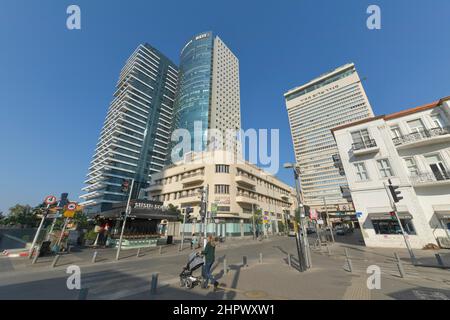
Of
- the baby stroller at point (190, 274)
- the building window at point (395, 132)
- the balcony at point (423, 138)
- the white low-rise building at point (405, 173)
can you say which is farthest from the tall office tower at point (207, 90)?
the baby stroller at point (190, 274)

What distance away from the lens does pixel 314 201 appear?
101375 millimetres

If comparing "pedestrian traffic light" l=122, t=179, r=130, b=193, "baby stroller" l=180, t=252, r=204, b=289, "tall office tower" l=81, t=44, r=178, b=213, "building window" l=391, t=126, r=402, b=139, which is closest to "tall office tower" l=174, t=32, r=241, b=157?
"tall office tower" l=81, t=44, r=178, b=213

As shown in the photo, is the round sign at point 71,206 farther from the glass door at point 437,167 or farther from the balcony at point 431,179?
the glass door at point 437,167

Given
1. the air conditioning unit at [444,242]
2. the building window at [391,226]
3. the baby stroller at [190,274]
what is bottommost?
the baby stroller at [190,274]

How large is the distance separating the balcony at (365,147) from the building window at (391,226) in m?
6.83

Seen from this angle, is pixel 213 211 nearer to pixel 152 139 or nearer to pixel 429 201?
pixel 429 201

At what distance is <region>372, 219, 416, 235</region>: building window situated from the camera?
1608cm

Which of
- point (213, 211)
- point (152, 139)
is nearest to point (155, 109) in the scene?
point (152, 139)

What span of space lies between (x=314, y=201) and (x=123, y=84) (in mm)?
121469

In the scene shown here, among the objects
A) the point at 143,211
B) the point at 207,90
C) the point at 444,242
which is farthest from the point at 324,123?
the point at 143,211

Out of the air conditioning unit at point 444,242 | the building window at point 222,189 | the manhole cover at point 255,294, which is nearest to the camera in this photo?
the manhole cover at point 255,294

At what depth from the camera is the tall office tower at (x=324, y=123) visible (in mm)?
97125

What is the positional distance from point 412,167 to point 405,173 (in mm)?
1163

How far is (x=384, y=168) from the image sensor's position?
17.9 meters
